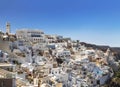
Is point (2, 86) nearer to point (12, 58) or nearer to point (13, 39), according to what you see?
point (12, 58)

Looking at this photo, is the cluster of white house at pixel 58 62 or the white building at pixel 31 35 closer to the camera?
the cluster of white house at pixel 58 62

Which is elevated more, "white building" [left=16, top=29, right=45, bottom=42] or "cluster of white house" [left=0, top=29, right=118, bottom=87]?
"white building" [left=16, top=29, right=45, bottom=42]

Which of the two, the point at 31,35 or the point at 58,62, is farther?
the point at 31,35

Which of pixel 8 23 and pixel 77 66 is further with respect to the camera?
pixel 8 23

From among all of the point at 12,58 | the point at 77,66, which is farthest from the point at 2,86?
the point at 77,66

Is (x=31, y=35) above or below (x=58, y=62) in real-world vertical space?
above

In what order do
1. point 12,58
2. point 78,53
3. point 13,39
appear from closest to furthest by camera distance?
point 12,58 < point 13,39 < point 78,53

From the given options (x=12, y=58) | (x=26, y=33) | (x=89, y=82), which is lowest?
(x=89, y=82)

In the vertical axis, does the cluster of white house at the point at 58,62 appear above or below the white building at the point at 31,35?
below
